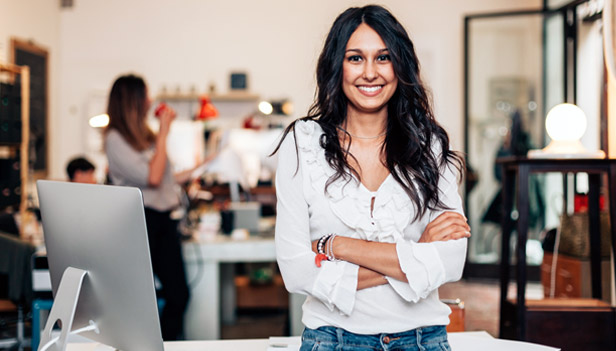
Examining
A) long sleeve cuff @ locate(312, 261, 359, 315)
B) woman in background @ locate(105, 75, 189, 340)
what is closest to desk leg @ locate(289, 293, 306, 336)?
woman in background @ locate(105, 75, 189, 340)

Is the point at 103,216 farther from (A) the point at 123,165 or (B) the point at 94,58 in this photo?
(B) the point at 94,58

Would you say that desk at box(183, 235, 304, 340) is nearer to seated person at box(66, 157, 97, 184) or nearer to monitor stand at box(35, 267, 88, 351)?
seated person at box(66, 157, 97, 184)

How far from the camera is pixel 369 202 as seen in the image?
4.76ft

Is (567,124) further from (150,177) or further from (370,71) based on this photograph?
(150,177)

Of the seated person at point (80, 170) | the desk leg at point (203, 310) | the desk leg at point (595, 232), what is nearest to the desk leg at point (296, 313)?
the desk leg at point (203, 310)

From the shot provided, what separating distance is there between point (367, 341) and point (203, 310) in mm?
2124

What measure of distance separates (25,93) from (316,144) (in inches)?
161

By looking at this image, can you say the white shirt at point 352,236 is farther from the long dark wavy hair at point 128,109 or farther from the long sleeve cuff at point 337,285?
the long dark wavy hair at point 128,109

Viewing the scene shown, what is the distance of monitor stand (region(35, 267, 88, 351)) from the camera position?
4.18 ft

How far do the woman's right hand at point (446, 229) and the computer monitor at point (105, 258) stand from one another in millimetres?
652

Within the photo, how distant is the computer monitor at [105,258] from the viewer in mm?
1199

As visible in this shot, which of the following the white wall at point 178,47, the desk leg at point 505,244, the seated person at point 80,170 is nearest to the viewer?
the desk leg at point 505,244

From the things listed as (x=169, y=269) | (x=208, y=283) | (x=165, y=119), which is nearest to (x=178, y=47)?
(x=165, y=119)

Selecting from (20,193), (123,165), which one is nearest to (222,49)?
(20,193)
